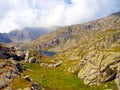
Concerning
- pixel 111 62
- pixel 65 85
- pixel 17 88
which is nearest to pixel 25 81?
pixel 17 88

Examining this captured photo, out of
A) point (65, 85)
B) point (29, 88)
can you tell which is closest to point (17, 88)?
point (29, 88)

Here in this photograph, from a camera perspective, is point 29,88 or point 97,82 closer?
point 29,88

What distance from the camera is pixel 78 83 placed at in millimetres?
195500

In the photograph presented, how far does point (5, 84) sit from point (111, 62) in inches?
3345

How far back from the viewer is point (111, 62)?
194 meters

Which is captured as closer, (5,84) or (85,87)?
(5,84)

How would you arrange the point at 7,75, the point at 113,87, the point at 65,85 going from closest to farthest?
the point at 7,75 < the point at 113,87 < the point at 65,85

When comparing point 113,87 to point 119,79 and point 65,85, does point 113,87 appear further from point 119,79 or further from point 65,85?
point 65,85

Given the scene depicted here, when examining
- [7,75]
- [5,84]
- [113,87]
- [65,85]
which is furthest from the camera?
[65,85]

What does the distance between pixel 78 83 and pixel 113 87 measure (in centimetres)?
2513

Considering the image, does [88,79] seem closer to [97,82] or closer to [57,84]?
[97,82]

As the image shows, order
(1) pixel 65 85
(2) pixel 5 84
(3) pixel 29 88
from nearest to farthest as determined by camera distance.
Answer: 1. (3) pixel 29 88
2. (2) pixel 5 84
3. (1) pixel 65 85

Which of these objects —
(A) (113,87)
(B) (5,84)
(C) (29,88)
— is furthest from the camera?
(A) (113,87)

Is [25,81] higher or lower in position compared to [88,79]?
higher
